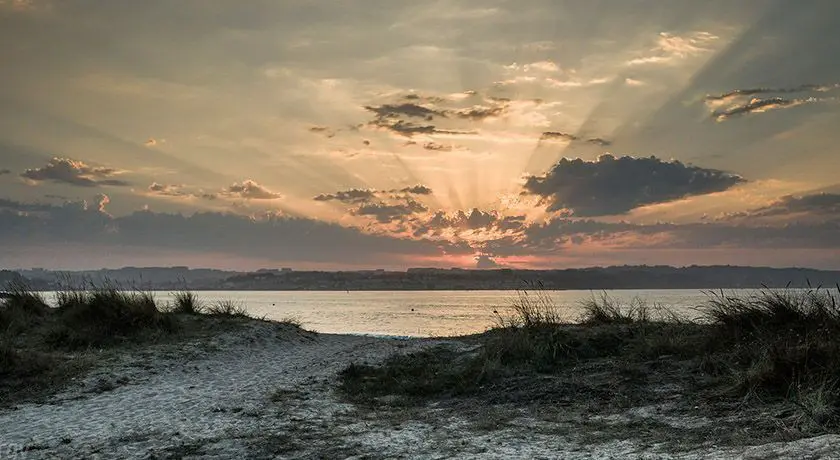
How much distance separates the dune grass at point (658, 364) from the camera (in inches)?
351

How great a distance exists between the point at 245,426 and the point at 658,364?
7.51m

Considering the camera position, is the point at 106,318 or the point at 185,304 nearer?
the point at 106,318

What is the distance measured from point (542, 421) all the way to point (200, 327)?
12.7 metres

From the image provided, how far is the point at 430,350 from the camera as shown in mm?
16375

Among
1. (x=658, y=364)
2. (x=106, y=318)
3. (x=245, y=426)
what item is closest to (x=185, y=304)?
(x=106, y=318)

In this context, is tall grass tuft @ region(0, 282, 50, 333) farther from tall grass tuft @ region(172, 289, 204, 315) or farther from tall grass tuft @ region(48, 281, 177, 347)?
tall grass tuft @ region(172, 289, 204, 315)

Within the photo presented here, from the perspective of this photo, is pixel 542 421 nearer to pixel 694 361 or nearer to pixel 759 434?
pixel 759 434

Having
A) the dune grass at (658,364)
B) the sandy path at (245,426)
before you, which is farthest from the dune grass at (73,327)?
the dune grass at (658,364)

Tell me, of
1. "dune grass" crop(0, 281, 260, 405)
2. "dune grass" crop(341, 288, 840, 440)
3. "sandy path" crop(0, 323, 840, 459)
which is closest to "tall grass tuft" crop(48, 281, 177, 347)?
"dune grass" crop(0, 281, 260, 405)

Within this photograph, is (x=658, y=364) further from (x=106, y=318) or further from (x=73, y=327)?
(x=73, y=327)

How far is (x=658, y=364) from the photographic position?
38.4 feet

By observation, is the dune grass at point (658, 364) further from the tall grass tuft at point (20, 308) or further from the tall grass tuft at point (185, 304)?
the tall grass tuft at point (20, 308)

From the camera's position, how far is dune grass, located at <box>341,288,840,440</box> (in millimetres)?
8906

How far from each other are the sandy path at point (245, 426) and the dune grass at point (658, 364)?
51.7 inches
